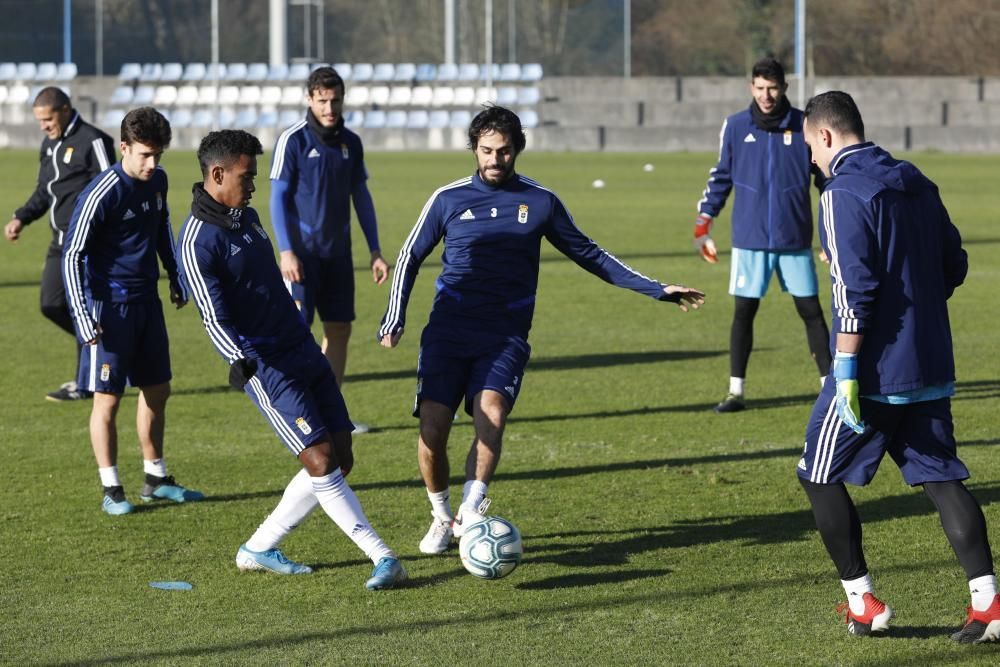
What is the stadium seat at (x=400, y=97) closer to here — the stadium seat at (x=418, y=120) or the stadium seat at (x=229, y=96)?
the stadium seat at (x=418, y=120)

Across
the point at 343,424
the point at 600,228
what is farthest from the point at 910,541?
the point at 600,228

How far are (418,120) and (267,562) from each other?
42.2 meters

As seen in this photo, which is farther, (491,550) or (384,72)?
(384,72)

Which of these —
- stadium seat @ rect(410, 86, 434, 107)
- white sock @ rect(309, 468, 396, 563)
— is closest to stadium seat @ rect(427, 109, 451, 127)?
stadium seat @ rect(410, 86, 434, 107)

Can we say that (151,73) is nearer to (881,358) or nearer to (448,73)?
(448,73)

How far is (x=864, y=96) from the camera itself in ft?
157

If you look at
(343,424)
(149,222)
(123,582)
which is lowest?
(123,582)

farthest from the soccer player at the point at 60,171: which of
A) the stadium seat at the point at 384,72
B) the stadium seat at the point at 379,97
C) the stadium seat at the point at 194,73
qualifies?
the stadium seat at the point at 194,73

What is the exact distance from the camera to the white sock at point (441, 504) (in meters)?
6.60

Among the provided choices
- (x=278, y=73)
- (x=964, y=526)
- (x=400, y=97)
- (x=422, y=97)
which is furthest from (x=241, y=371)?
(x=278, y=73)

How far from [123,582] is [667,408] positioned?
4609mm

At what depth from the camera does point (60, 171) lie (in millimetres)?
10203

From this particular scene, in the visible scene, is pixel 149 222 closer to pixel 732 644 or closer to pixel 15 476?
pixel 15 476

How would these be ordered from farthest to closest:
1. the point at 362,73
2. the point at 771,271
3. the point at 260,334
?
the point at 362,73 → the point at 771,271 → the point at 260,334
